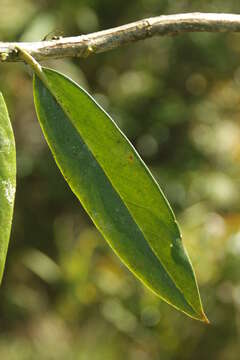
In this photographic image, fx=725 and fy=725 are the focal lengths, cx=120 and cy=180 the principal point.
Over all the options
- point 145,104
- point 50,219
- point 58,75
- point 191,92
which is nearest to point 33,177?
point 50,219

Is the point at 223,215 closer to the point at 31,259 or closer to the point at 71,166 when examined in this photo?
the point at 31,259

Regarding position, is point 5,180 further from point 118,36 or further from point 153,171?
point 153,171

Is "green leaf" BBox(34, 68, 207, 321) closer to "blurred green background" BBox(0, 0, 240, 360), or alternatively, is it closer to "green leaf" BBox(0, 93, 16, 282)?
"green leaf" BBox(0, 93, 16, 282)

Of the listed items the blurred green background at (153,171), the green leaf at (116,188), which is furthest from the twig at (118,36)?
the blurred green background at (153,171)

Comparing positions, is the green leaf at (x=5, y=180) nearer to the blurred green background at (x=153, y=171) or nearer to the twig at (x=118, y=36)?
the twig at (x=118, y=36)

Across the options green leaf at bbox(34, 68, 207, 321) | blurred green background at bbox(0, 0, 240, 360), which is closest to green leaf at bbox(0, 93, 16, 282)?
green leaf at bbox(34, 68, 207, 321)

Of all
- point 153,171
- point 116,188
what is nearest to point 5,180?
point 116,188
